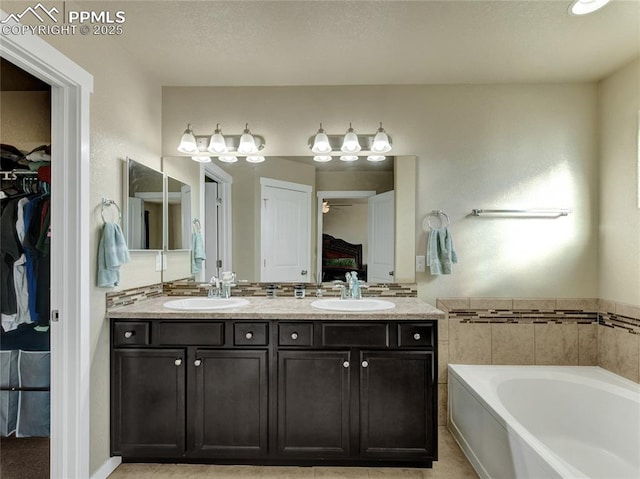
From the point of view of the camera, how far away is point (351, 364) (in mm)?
2086

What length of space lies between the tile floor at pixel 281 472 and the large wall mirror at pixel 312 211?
3.85 ft

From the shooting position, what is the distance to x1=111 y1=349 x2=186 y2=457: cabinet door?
6.88 feet

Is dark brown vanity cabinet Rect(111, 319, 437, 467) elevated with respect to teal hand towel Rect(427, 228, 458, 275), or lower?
lower

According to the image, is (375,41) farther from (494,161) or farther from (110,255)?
(110,255)

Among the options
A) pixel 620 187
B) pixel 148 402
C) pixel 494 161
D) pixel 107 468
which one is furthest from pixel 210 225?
pixel 620 187

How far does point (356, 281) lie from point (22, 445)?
233cm

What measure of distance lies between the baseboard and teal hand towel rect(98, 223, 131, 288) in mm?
1003

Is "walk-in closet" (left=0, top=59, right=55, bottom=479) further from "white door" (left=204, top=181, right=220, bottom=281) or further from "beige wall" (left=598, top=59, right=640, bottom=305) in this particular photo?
"beige wall" (left=598, top=59, right=640, bottom=305)

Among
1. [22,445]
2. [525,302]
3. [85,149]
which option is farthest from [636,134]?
[22,445]

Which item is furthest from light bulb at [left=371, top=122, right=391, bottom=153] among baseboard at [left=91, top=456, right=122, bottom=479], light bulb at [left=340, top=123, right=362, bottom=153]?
baseboard at [left=91, top=456, right=122, bottom=479]

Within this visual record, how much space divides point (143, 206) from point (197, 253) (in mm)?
500

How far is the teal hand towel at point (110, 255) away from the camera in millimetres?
1957

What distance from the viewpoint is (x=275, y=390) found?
6.86ft

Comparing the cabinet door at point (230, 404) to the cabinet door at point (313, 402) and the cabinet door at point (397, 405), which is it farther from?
the cabinet door at point (397, 405)
